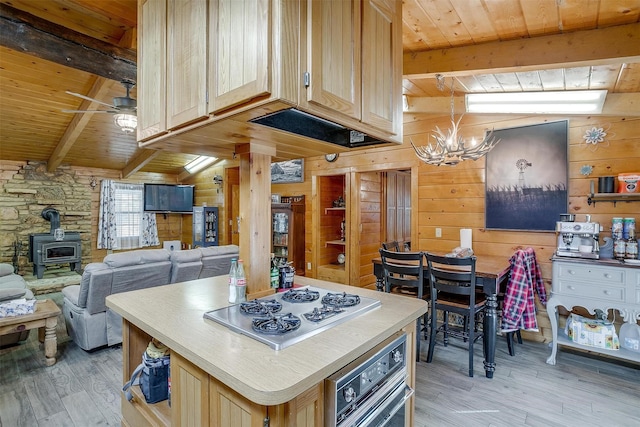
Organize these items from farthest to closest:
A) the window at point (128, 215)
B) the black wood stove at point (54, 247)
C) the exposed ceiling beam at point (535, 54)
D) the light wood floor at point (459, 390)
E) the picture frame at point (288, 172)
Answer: the window at point (128, 215) → the black wood stove at point (54, 247) → the picture frame at point (288, 172) → the light wood floor at point (459, 390) → the exposed ceiling beam at point (535, 54)

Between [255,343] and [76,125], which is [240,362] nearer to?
[255,343]

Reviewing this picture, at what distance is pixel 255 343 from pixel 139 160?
6.83 m

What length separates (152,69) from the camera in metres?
1.59

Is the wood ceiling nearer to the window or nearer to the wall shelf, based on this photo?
the wall shelf

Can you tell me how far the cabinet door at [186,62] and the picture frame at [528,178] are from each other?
3299 mm

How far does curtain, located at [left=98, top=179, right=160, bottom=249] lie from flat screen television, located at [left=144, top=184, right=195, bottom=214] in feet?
1.05

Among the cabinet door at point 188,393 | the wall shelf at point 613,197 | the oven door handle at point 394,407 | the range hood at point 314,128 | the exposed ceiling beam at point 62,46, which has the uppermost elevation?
the exposed ceiling beam at point 62,46

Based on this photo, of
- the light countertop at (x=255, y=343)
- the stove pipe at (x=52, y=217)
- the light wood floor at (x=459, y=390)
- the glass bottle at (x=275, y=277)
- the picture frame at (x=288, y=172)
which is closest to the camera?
the light countertop at (x=255, y=343)

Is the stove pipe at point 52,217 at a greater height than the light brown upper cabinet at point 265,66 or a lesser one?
lesser

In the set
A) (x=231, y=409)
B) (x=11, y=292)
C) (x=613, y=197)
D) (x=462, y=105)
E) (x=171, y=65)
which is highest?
(x=462, y=105)

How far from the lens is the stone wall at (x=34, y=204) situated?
19.5 ft

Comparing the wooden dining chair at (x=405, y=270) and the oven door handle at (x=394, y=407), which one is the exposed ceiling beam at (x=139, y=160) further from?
the oven door handle at (x=394, y=407)

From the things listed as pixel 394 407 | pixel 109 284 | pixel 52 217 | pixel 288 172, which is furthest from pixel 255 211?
pixel 52 217

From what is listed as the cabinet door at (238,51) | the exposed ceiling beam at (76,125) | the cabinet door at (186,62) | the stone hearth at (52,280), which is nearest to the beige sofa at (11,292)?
the stone hearth at (52,280)
